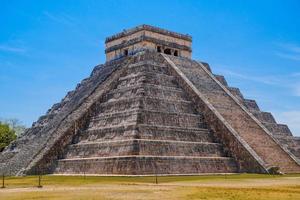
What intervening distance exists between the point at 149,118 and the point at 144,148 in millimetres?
3335

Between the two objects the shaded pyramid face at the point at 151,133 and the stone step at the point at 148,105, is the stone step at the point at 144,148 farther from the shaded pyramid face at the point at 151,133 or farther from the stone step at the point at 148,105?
the stone step at the point at 148,105

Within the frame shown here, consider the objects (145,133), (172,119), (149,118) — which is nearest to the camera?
(145,133)

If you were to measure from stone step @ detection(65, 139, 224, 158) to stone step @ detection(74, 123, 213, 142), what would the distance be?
53cm

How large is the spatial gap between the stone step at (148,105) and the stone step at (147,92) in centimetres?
64

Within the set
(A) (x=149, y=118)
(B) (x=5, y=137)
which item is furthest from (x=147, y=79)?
(B) (x=5, y=137)

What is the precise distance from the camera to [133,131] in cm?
3092

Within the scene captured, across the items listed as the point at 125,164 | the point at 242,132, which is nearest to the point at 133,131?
the point at 125,164

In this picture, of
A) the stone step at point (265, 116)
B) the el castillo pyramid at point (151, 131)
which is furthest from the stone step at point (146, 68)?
the stone step at point (265, 116)

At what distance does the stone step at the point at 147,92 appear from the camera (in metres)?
35.5

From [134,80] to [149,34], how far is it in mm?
8063

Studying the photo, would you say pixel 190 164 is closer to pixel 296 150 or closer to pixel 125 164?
pixel 125 164

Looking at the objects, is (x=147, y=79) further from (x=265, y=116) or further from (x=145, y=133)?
(x=265, y=116)

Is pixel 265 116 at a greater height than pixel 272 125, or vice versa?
pixel 265 116

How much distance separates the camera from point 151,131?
3150 centimetres
